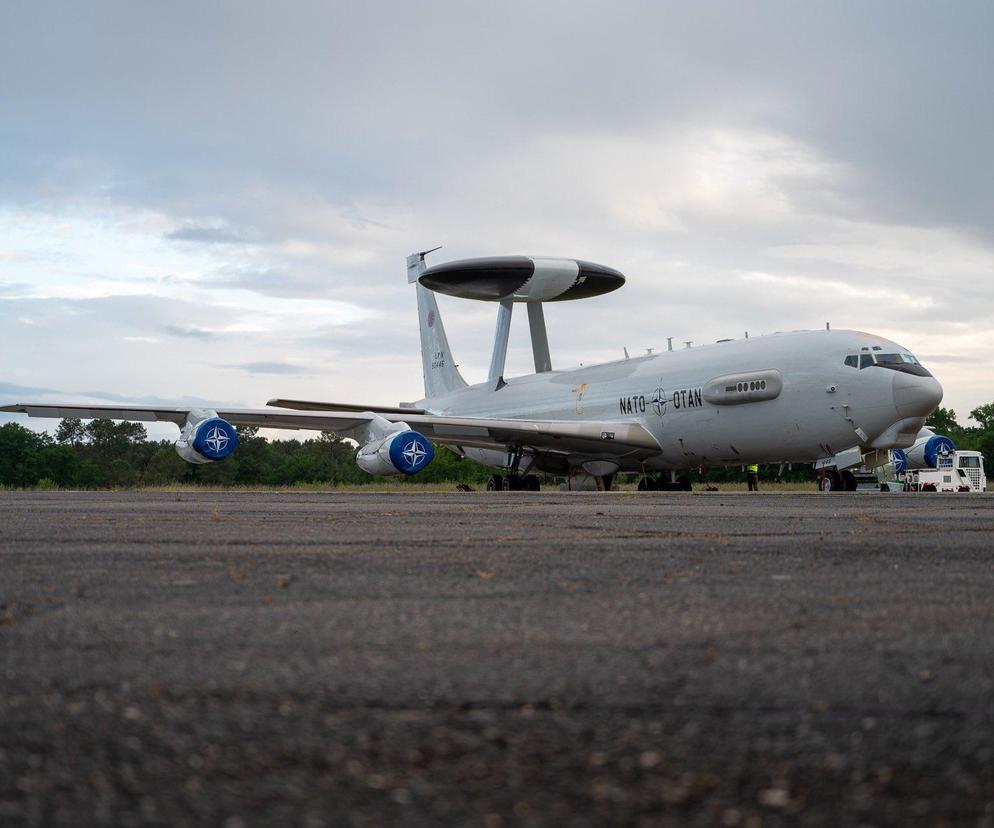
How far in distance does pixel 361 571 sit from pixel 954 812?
322cm

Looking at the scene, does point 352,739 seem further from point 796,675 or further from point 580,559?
point 580,559

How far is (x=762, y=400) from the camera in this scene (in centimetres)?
2078

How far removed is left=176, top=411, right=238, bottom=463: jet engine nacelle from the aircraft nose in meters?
12.8

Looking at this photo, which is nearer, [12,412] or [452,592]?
[452,592]

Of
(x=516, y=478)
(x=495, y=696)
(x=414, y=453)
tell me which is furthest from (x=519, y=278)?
(x=495, y=696)

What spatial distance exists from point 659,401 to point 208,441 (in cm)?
966

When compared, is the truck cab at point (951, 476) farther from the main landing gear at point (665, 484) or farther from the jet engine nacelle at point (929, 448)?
the main landing gear at point (665, 484)

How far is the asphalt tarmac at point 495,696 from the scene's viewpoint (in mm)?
1432

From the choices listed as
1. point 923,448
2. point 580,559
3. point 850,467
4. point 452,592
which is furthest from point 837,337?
point 452,592

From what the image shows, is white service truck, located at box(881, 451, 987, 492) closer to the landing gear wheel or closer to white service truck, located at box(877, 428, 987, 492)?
white service truck, located at box(877, 428, 987, 492)

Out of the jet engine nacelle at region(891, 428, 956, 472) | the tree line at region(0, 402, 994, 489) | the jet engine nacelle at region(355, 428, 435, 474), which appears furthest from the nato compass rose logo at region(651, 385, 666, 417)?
the tree line at region(0, 402, 994, 489)

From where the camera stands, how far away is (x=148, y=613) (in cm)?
311

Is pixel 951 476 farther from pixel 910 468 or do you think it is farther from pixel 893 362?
pixel 893 362

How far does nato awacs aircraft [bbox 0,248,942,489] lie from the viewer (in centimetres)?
1966
